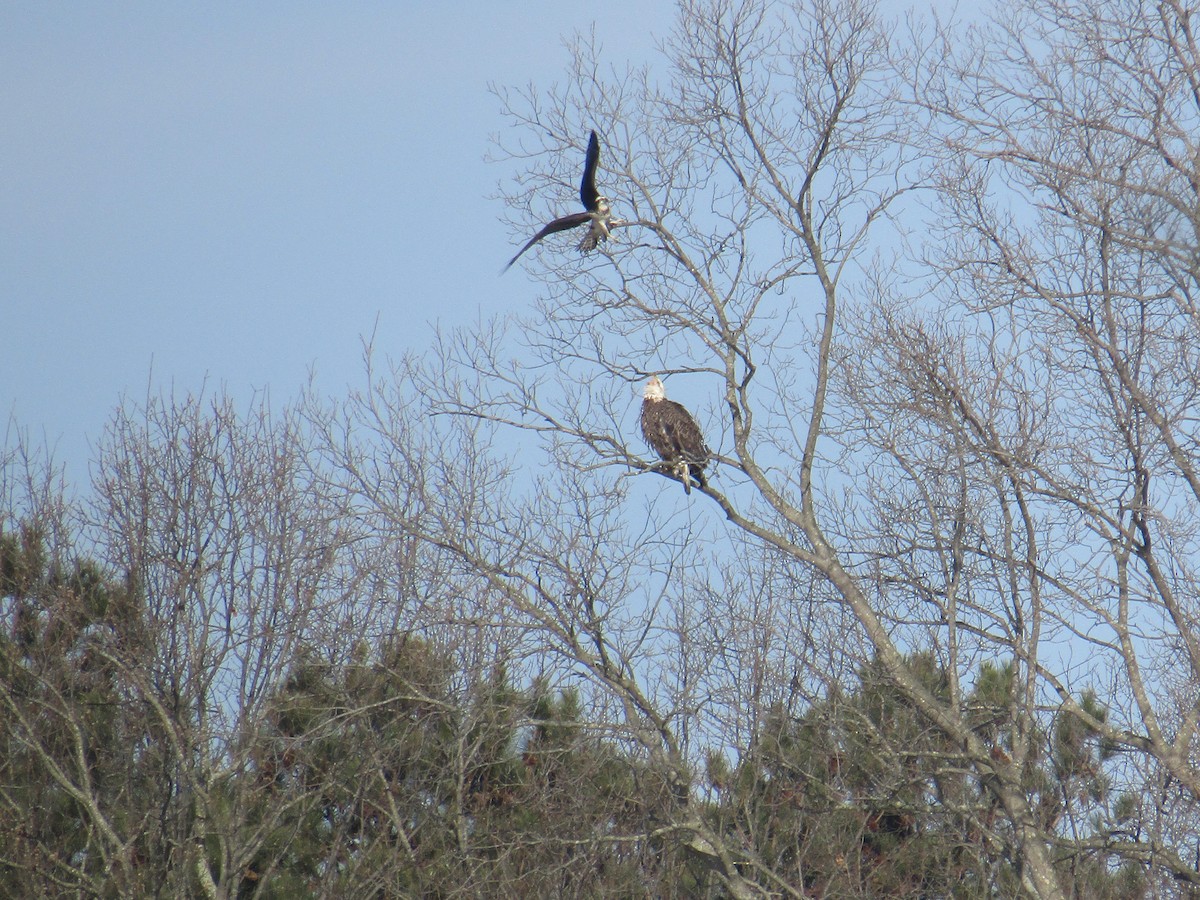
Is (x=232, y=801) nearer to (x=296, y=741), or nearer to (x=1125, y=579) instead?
(x=296, y=741)

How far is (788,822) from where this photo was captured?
12312mm

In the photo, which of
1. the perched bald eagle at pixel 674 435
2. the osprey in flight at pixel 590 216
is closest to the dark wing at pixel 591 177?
the osprey in flight at pixel 590 216

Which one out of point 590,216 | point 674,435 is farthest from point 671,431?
point 590,216

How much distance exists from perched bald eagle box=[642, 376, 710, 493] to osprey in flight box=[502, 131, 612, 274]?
160cm

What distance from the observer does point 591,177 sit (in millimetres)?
9633

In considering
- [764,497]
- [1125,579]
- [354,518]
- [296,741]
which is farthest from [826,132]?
[296,741]

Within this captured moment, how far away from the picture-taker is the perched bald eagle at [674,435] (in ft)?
32.6

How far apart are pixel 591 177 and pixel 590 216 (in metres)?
0.28

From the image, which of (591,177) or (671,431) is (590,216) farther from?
(671,431)

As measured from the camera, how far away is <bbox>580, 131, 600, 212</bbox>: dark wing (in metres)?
9.62

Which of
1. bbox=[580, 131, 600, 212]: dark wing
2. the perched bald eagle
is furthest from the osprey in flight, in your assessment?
the perched bald eagle

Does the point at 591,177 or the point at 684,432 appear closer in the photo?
the point at 591,177

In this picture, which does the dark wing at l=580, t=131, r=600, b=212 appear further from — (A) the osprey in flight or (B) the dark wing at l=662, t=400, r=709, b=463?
(B) the dark wing at l=662, t=400, r=709, b=463

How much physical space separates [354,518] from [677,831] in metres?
3.36
